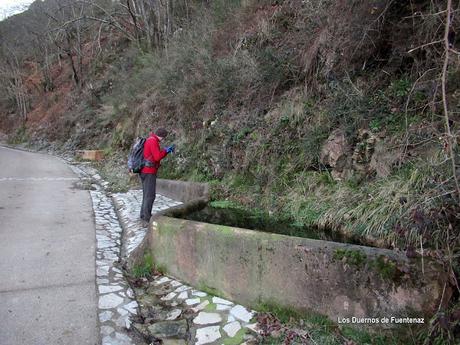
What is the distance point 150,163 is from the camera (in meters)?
7.40

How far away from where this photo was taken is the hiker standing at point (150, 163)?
24.1 ft

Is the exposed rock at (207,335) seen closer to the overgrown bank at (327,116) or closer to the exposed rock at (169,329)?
the exposed rock at (169,329)

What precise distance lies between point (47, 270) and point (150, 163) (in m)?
2.69

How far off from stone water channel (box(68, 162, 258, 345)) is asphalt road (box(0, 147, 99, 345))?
162mm

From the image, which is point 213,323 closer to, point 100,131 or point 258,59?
point 258,59

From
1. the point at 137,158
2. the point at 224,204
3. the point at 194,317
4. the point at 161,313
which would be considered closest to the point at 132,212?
the point at 137,158

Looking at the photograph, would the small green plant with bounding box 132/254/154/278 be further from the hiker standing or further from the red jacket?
the red jacket

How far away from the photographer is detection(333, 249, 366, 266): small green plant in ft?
11.4

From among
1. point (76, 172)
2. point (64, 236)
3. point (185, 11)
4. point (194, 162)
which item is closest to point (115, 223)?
point (64, 236)

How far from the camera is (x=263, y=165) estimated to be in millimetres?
7543

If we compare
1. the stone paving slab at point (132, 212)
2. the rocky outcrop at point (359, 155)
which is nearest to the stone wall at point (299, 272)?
the stone paving slab at point (132, 212)

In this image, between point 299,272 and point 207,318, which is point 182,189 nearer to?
point 207,318

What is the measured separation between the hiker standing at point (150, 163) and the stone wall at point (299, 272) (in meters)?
2.21

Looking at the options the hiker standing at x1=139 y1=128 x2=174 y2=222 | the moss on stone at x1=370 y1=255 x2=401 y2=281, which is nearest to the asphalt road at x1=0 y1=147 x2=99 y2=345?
the hiker standing at x1=139 y1=128 x2=174 y2=222
